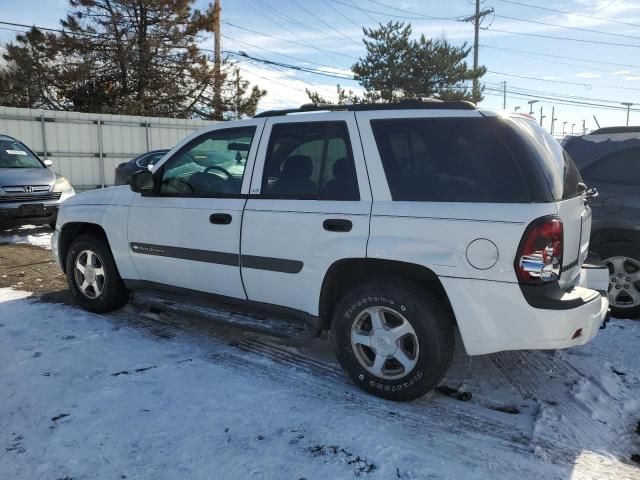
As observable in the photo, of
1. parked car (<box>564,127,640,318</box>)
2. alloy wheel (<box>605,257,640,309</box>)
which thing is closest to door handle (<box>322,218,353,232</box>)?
parked car (<box>564,127,640,318</box>)

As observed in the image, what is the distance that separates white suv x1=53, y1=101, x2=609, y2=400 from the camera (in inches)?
113

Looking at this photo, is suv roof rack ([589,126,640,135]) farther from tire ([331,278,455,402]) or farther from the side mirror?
the side mirror

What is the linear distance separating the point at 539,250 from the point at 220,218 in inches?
87.1

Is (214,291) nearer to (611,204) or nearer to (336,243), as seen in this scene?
(336,243)

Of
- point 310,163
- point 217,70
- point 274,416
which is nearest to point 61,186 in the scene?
point 310,163

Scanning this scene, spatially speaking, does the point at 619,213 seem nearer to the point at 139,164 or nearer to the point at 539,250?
the point at 539,250

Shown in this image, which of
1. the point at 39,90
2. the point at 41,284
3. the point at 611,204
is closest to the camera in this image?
the point at 611,204

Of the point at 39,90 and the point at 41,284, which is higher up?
the point at 39,90

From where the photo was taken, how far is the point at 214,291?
4.09 metres

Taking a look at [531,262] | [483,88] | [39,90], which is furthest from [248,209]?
[483,88]

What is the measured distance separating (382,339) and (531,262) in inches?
40.1

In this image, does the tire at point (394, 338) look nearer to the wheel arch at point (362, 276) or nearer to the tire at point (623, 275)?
the wheel arch at point (362, 276)

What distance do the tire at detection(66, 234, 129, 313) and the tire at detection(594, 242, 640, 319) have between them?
4.51 m

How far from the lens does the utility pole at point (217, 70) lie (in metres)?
25.0
